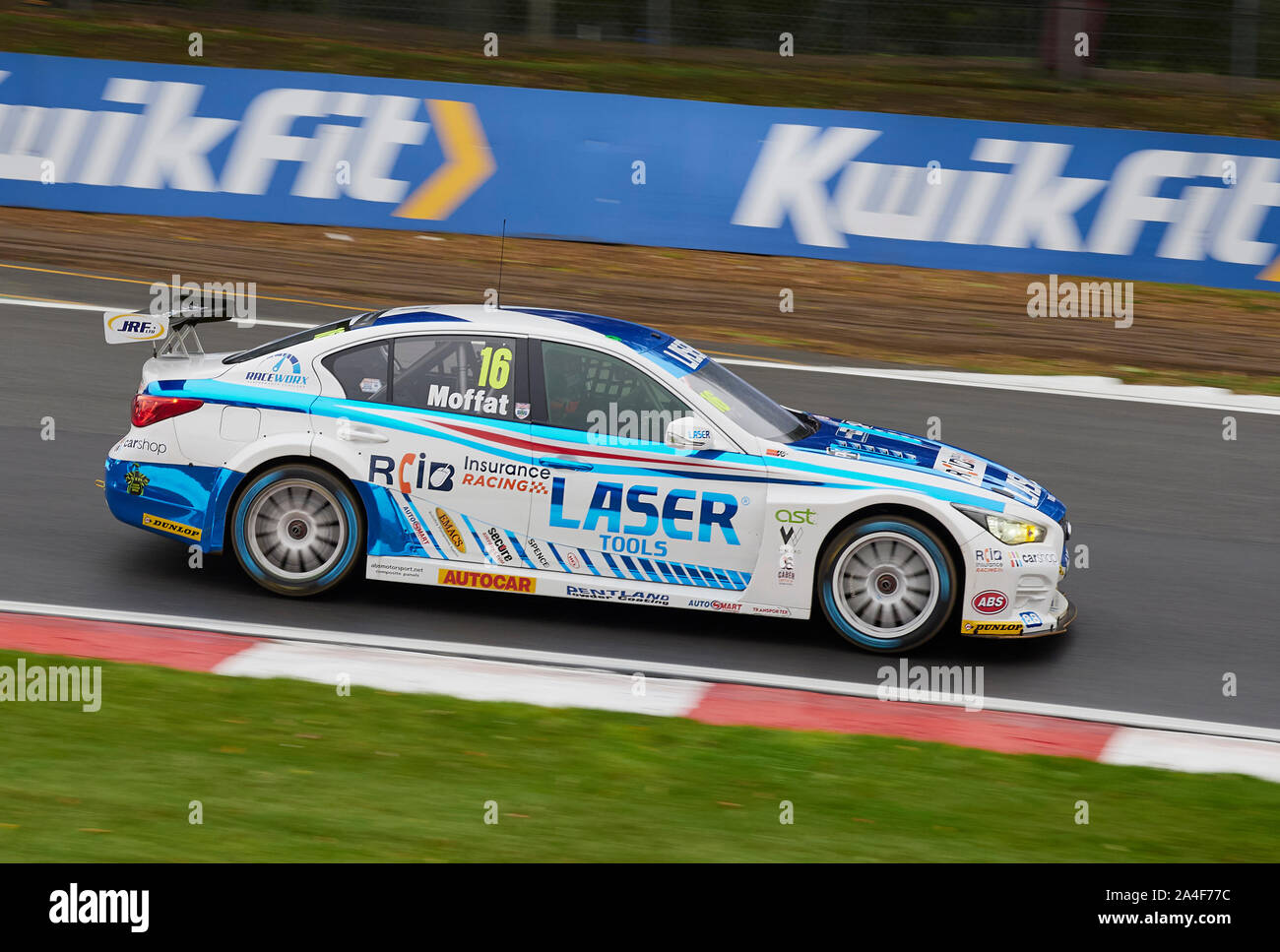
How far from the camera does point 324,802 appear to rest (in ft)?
19.7

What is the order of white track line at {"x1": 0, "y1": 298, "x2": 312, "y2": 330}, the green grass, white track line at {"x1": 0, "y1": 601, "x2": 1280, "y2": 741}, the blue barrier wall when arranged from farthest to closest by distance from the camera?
the blue barrier wall
white track line at {"x1": 0, "y1": 298, "x2": 312, "y2": 330}
white track line at {"x1": 0, "y1": 601, "x2": 1280, "y2": 741}
the green grass

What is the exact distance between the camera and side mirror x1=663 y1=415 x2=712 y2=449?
26.1 ft

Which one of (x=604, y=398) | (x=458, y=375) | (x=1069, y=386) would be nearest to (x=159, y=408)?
(x=458, y=375)

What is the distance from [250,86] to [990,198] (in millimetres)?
8110

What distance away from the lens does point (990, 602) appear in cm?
800

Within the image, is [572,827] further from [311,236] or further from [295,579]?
[311,236]

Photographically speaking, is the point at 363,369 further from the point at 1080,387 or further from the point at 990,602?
the point at 1080,387

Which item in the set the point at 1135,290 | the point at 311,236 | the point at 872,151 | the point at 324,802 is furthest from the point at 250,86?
the point at 324,802

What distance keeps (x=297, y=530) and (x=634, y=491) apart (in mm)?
1868

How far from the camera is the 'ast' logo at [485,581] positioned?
8.20 m

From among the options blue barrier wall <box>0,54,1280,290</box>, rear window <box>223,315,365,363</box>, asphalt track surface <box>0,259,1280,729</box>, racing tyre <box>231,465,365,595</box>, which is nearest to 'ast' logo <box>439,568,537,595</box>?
asphalt track surface <box>0,259,1280,729</box>

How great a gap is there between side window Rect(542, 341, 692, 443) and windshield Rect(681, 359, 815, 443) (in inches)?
8.7

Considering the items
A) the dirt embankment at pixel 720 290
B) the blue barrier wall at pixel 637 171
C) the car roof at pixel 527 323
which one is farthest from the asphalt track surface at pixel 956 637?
the blue barrier wall at pixel 637 171

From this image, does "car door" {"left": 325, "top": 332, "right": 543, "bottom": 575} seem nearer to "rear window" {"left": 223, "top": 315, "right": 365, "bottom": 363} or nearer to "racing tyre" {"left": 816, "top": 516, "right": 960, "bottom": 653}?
"rear window" {"left": 223, "top": 315, "right": 365, "bottom": 363}
